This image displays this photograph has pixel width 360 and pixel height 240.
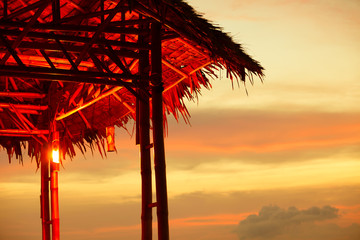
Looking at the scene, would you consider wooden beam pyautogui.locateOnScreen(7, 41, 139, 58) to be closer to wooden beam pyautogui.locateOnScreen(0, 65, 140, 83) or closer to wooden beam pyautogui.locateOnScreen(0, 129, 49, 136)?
wooden beam pyautogui.locateOnScreen(0, 65, 140, 83)

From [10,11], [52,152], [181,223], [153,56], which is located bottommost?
[181,223]

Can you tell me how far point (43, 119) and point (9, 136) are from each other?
1.26 m

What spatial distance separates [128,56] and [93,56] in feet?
1.36

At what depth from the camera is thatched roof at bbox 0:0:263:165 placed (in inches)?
247

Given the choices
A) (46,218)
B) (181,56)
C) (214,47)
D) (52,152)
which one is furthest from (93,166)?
(214,47)

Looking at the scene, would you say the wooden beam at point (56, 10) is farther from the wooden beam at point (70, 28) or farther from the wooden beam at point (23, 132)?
the wooden beam at point (23, 132)

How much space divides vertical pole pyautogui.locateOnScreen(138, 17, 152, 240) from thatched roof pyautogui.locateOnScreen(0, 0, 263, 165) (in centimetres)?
9

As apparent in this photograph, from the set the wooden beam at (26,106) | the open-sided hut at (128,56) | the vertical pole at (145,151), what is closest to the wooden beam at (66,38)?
the open-sided hut at (128,56)

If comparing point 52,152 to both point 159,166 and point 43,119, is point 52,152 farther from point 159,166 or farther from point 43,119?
point 159,166

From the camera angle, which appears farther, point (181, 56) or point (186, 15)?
point (181, 56)

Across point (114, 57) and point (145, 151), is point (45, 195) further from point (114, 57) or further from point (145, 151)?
point (114, 57)

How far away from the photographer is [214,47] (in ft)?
21.3

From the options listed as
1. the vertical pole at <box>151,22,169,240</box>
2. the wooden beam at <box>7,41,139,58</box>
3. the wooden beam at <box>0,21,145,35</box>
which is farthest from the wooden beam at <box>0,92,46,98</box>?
the vertical pole at <box>151,22,169,240</box>

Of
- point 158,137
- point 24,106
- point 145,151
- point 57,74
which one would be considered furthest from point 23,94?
point 158,137
